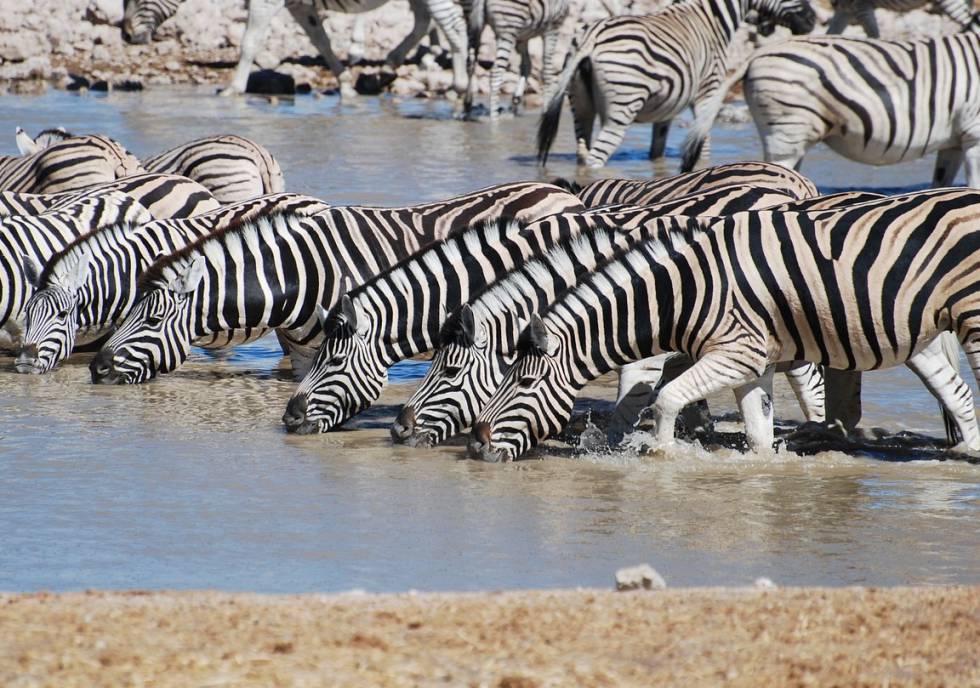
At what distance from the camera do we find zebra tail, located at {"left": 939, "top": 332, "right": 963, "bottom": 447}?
7844 millimetres

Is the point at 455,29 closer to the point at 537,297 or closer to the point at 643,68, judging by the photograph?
the point at 643,68

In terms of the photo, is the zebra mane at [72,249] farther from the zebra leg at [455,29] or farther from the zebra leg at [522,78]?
the zebra leg at [455,29]

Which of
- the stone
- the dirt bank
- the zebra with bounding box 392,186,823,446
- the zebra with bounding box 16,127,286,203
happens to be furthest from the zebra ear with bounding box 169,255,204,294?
the dirt bank

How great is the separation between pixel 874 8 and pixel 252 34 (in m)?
8.71

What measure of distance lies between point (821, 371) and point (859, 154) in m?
5.95

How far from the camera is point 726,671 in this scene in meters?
4.00

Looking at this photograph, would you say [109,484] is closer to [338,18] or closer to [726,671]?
[726,671]

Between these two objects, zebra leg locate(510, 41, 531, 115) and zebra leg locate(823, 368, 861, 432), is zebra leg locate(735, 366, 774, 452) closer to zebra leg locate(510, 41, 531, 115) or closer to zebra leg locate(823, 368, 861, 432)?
zebra leg locate(823, 368, 861, 432)

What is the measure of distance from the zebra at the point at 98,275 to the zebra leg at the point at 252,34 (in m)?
13.7

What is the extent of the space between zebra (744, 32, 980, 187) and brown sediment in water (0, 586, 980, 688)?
904 centimetres

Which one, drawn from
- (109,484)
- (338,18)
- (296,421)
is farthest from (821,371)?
(338,18)

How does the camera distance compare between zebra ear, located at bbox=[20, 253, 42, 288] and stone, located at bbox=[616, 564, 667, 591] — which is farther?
zebra ear, located at bbox=[20, 253, 42, 288]

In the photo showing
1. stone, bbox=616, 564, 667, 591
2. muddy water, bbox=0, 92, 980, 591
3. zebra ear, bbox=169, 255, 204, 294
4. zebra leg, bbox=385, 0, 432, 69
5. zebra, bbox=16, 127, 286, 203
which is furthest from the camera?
zebra leg, bbox=385, 0, 432, 69

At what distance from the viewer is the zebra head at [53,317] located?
965cm
